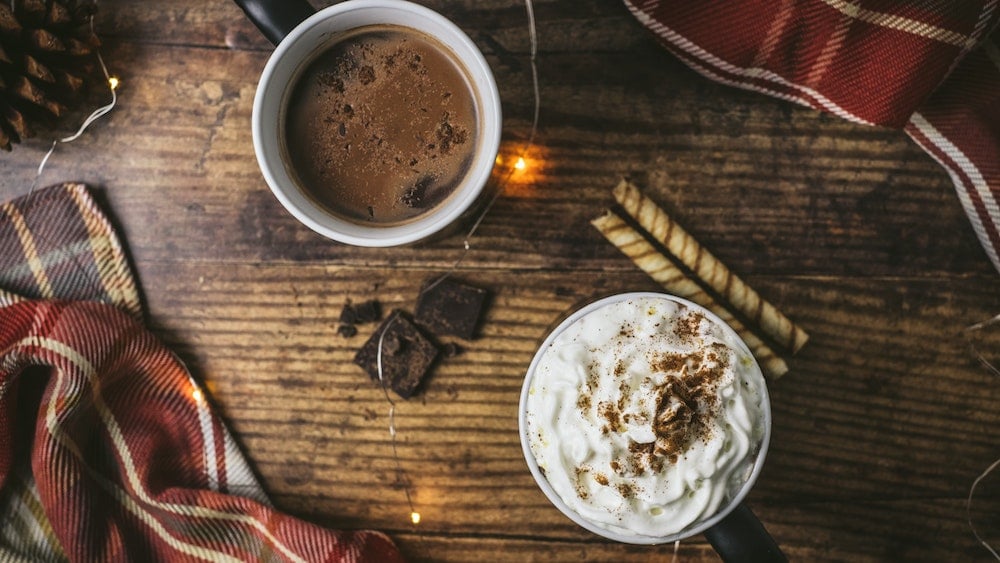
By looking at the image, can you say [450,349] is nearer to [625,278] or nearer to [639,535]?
[625,278]

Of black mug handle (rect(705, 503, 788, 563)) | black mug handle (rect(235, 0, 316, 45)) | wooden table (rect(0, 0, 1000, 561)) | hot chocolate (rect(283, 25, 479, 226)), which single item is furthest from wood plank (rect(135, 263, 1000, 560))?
black mug handle (rect(235, 0, 316, 45))

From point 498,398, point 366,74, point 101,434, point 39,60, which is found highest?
point 366,74

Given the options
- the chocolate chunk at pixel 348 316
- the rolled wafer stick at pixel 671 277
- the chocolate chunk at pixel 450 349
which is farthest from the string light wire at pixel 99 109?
the rolled wafer stick at pixel 671 277

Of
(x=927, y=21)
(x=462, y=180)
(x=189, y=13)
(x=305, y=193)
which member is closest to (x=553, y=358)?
(x=462, y=180)

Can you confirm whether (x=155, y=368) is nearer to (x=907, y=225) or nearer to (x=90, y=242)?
(x=90, y=242)

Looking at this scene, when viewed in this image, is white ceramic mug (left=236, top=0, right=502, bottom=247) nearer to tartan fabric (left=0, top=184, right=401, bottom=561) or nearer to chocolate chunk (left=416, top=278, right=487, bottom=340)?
chocolate chunk (left=416, top=278, right=487, bottom=340)

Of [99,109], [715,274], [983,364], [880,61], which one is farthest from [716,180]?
[99,109]
